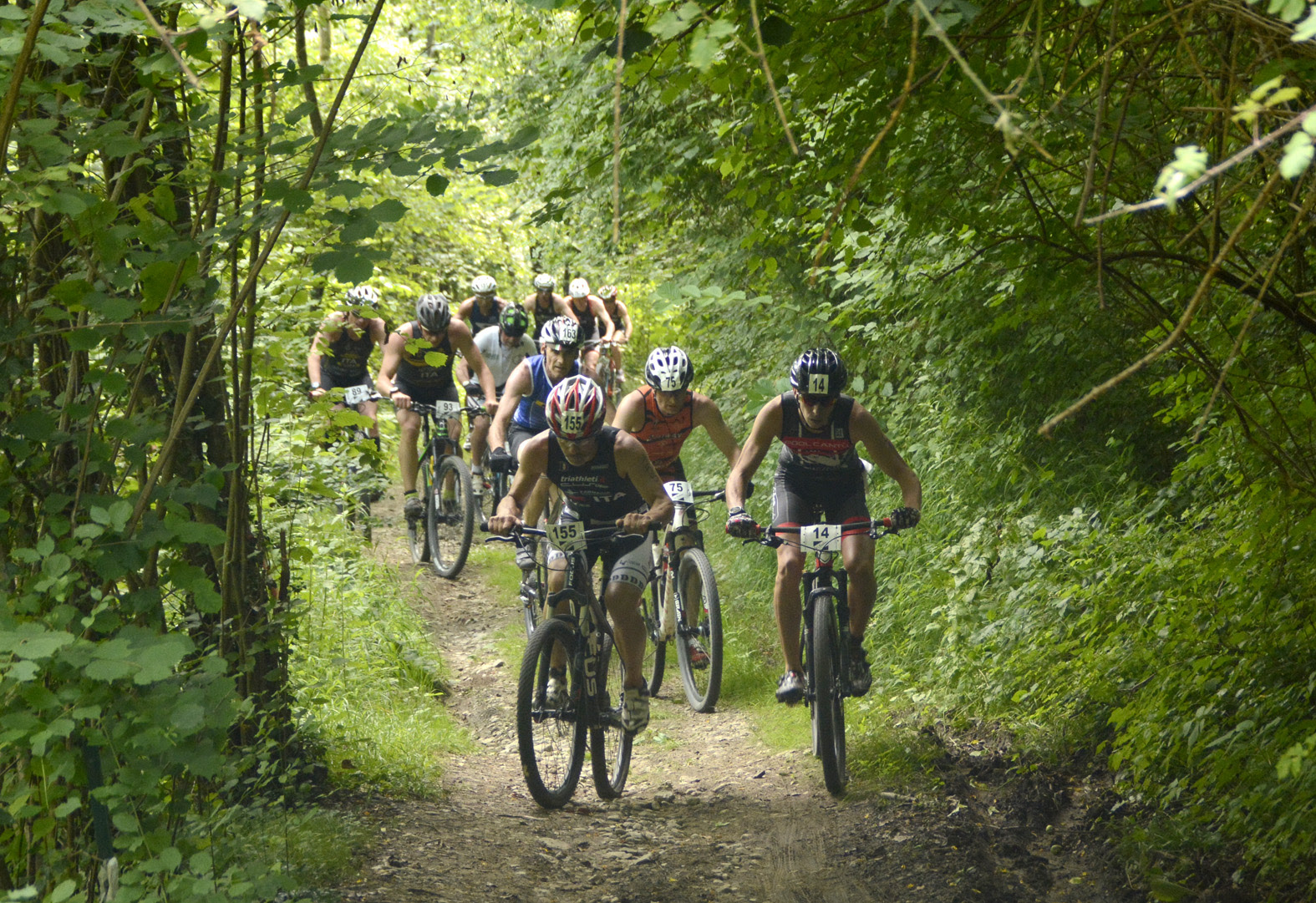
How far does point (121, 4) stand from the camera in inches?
119

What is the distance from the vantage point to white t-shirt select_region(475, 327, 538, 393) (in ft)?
37.3

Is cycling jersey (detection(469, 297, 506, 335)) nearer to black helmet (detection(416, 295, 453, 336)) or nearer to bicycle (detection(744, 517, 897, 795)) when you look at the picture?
black helmet (detection(416, 295, 453, 336))

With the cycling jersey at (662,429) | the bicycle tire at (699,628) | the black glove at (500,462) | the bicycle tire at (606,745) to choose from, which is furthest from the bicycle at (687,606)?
the bicycle tire at (606,745)

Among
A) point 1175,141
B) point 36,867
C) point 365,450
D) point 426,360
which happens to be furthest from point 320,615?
point 1175,141

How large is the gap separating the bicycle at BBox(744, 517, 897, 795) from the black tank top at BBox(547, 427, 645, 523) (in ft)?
3.08

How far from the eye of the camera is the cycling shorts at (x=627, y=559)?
20.8ft

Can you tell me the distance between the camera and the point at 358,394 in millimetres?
9859

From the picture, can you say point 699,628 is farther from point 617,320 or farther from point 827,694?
point 617,320

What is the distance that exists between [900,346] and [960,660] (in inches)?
109

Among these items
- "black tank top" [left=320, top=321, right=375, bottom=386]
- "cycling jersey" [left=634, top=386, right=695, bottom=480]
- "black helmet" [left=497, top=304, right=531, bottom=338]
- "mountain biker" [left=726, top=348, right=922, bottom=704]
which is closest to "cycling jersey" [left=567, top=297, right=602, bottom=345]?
"black helmet" [left=497, top=304, right=531, bottom=338]

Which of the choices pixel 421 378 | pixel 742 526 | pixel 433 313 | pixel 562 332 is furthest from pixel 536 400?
pixel 742 526

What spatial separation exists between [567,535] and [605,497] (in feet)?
1.84

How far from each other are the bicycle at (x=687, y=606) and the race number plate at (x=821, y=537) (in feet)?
5.01

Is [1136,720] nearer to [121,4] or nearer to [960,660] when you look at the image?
[960,660]
